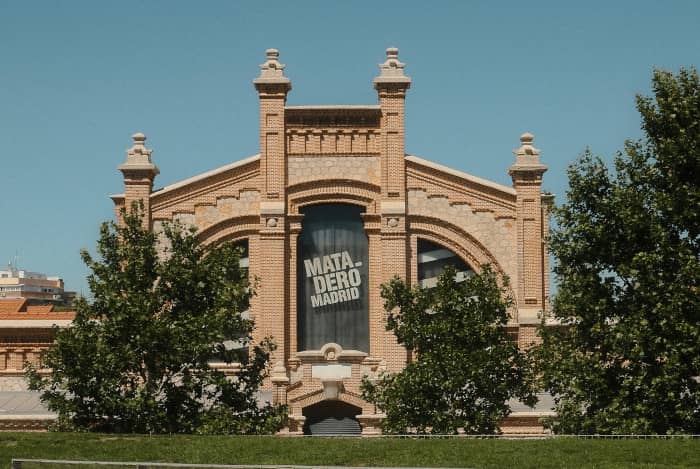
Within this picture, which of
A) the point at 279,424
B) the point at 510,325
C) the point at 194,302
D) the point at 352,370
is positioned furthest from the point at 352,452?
the point at 510,325

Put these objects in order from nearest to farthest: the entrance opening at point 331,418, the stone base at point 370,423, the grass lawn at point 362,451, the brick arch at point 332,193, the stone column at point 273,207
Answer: the grass lawn at point 362,451, the stone base at point 370,423, the entrance opening at point 331,418, the stone column at point 273,207, the brick arch at point 332,193

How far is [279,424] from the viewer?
31609 millimetres

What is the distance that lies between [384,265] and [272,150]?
5.83 m

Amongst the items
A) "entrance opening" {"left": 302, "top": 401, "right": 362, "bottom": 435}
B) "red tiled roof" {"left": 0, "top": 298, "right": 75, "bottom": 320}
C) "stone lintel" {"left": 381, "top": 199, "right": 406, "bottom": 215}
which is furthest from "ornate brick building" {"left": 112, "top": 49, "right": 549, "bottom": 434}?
"red tiled roof" {"left": 0, "top": 298, "right": 75, "bottom": 320}

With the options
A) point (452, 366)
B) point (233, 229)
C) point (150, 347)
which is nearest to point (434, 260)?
point (233, 229)

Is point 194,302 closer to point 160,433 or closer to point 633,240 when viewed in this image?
point 160,433

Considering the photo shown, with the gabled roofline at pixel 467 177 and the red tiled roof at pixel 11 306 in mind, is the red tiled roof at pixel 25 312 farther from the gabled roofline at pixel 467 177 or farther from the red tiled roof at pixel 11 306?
the gabled roofline at pixel 467 177

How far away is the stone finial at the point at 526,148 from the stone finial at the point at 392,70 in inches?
186

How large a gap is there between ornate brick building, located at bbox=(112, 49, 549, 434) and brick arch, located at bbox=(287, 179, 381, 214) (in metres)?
0.04

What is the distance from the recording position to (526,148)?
4200 centimetres

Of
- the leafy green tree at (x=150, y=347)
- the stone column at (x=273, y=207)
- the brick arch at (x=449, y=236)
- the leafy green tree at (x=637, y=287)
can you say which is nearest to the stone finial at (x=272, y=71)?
the stone column at (x=273, y=207)

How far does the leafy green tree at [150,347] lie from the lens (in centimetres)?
3078

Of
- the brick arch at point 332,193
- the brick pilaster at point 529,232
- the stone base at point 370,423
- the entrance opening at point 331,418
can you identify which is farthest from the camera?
the brick arch at point 332,193

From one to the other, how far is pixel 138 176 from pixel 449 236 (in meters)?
11.5
